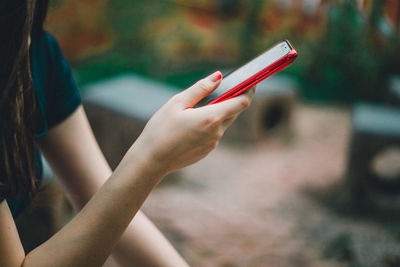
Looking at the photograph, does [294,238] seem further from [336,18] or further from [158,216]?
[336,18]

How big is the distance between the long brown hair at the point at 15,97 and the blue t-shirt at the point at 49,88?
9 centimetres

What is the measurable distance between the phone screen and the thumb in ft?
0.09

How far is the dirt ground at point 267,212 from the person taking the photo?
5.68 feet

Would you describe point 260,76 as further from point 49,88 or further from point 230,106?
point 49,88

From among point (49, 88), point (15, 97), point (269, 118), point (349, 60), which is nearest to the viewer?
point (15, 97)

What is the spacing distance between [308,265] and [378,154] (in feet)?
2.29

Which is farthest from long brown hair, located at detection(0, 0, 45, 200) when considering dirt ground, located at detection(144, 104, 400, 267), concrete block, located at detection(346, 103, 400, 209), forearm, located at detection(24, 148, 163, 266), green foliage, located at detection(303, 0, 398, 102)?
green foliage, located at detection(303, 0, 398, 102)

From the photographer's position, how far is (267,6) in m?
3.96

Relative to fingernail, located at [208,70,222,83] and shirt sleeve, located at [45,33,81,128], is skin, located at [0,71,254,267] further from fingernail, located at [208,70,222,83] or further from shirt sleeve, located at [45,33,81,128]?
shirt sleeve, located at [45,33,81,128]

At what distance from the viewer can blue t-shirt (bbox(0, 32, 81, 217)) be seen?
782 mm

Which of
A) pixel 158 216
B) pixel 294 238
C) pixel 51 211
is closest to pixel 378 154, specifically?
pixel 294 238

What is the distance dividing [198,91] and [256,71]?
98 millimetres

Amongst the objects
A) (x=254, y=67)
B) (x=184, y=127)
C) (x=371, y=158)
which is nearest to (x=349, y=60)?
(x=371, y=158)

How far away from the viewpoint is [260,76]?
677mm
